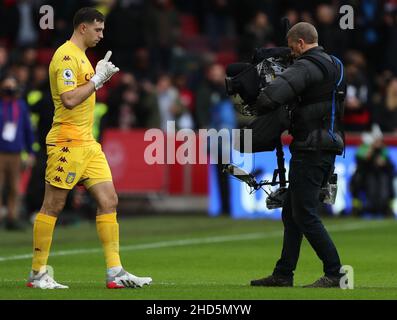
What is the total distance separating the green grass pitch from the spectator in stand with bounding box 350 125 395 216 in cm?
96

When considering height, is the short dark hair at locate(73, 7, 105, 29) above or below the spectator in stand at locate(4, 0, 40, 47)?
below

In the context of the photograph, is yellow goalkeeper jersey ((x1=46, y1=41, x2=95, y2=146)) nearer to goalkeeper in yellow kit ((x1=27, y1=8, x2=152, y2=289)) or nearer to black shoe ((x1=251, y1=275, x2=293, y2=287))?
goalkeeper in yellow kit ((x1=27, y1=8, x2=152, y2=289))

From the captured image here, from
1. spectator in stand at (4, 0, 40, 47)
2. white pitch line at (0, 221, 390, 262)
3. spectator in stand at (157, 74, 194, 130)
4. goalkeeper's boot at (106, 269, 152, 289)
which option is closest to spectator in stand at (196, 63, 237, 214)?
spectator in stand at (157, 74, 194, 130)

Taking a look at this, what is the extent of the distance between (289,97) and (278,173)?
1183mm

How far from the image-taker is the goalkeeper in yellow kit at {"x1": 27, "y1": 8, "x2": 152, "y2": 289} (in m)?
11.7

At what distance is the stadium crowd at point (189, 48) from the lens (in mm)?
26125

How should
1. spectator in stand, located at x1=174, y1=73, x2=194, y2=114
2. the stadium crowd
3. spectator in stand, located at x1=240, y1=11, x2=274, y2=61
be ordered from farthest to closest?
spectator in stand, located at x1=174, y1=73, x2=194, y2=114, spectator in stand, located at x1=240, y1=11, x2=274, y2=61, the stadium crowd

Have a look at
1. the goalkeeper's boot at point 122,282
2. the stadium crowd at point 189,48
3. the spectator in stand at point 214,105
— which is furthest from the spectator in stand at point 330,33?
the goalkeeper's boot at point 122,282

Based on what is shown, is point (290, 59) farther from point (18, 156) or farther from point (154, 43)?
point (154, 43)

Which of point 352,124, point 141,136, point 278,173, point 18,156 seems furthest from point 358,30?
point 278,173

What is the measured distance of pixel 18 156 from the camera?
834 inches

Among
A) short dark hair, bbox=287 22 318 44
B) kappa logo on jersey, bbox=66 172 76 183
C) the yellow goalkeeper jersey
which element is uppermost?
short dark hair, bbox=287 22 318 44
